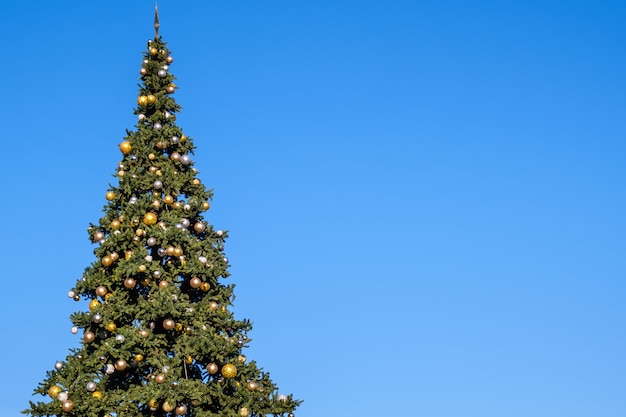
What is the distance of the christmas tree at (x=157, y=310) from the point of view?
66.9 feet

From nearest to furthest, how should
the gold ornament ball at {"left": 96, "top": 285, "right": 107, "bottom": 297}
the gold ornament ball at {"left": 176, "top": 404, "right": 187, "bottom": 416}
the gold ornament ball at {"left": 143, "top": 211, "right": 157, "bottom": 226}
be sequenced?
the gold ornament ball at {"left": 176, "top": 404, "right": 187, "bottom": 416} < the gold ornament ball at {"left": 96, "top": 285, "right": 107, "bottom": 297} < the gold ornament ball at {"left": 143, "top": 211, "right": 157, "bottom": 226}

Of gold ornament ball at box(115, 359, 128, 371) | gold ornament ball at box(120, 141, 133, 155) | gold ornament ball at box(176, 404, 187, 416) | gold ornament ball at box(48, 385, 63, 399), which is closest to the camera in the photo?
gold ornament ball at box(176, 404, 187, 416)

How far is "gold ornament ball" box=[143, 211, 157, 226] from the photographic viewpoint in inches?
864

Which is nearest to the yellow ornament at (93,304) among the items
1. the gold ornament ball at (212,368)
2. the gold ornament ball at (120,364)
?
the gold ornament ball at (120,364)

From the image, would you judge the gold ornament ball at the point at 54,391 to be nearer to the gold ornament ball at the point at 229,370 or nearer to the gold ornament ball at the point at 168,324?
the gold ornament ball at the point at 168,324

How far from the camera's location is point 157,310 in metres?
20.8

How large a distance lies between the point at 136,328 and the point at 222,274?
2.69m

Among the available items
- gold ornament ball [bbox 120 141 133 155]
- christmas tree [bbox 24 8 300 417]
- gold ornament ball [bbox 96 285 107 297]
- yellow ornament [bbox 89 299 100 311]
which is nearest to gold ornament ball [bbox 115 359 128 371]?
christmas tree [bbox 24 8 300 417]

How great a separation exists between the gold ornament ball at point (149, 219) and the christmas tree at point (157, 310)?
0.02m

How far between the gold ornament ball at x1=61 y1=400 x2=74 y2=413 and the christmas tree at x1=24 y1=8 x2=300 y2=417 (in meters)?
0.03

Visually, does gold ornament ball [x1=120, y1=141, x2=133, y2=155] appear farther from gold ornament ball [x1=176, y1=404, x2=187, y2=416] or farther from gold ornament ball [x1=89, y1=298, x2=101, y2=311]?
gold ornament ball [x1=176, y1=404, x2=187, y2=416]

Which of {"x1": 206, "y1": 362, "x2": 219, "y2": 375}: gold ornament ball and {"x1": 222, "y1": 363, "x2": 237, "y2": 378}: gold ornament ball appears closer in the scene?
{"x1": 222, "y1": 363, "x2": 237, "y2": 378}: gold ornament ball

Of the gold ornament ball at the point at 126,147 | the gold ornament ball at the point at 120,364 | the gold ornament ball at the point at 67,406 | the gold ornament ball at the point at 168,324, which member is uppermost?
the gold ornament ball at the point at 126,147

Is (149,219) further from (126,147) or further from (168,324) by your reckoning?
(168,324)
